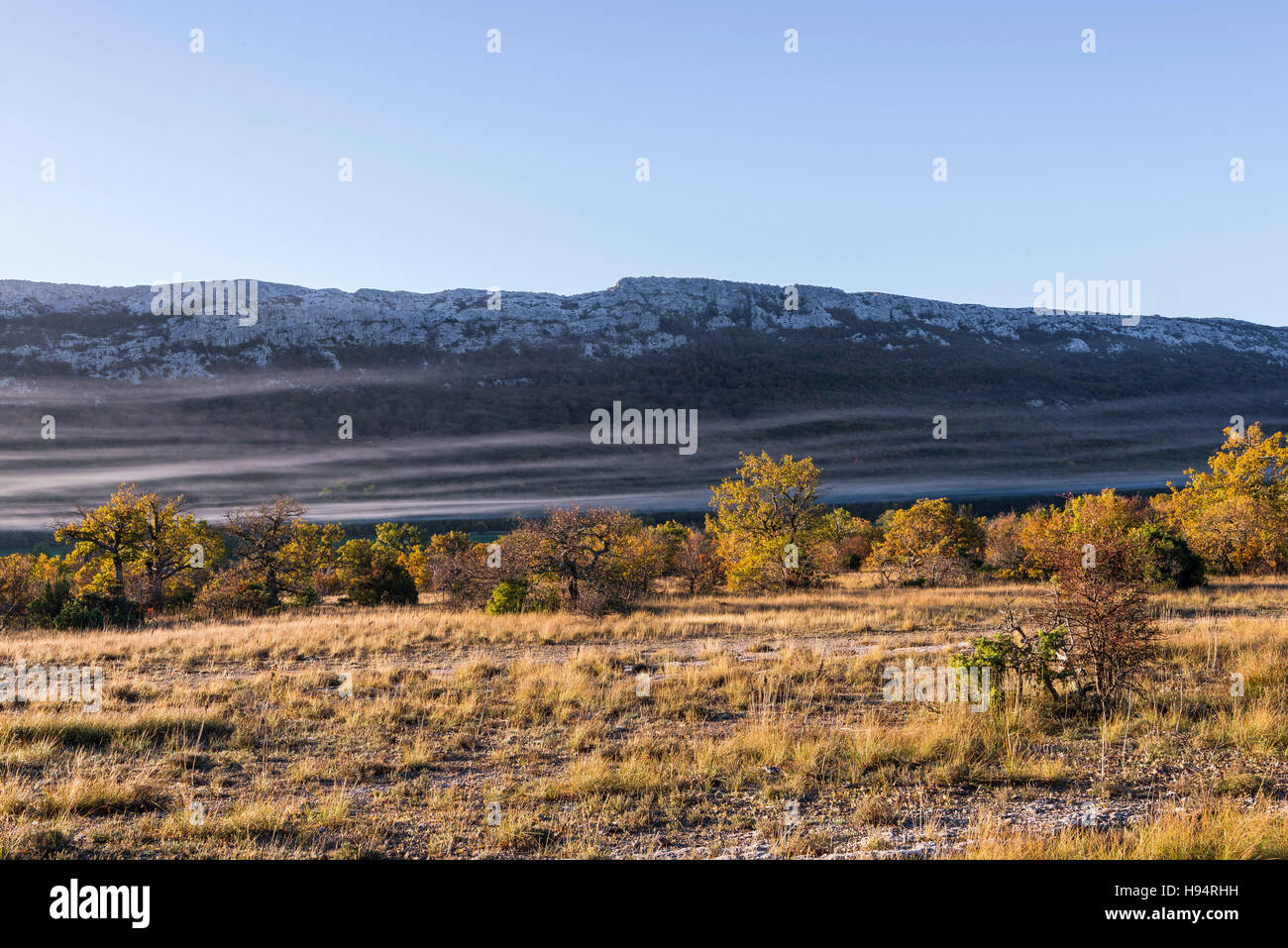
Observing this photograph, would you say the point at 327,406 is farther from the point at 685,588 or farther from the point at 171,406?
the point at 685,588

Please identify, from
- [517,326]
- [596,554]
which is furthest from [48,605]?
[517,326]

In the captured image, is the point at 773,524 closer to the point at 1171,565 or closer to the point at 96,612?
the point at 1171,565

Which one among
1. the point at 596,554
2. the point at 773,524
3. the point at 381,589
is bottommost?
the point at 381,589

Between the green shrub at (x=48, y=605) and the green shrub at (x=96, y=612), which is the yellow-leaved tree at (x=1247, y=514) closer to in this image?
the green shrub at (x=96, y=612)

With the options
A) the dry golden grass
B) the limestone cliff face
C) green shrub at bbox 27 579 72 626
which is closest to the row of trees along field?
green shrub at bbox 27 579 72 626

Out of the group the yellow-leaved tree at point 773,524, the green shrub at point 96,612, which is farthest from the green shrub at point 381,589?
the yellow-leaved tree at point 773,524

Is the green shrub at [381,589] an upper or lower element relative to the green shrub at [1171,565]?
lower
